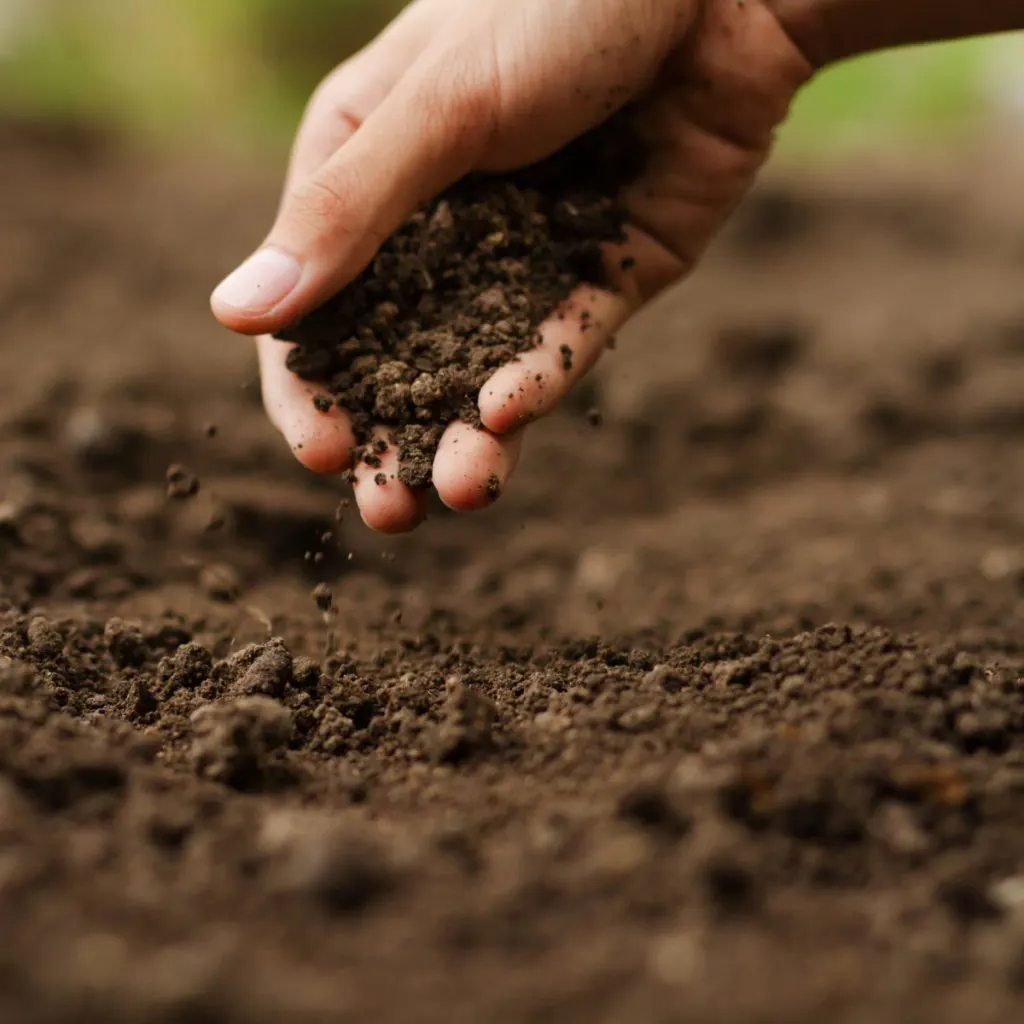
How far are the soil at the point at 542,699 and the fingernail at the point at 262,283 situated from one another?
1.15ft

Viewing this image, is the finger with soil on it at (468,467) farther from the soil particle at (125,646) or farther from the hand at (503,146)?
the soil particle at (125,646)

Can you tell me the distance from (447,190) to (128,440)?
1.15 metres

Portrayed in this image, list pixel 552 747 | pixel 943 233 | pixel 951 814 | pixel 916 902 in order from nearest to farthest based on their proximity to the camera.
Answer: pixel 916 902 → pixel 951 814 → pixel 552 747 → pixel 943 233

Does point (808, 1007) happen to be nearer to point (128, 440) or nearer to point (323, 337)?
point (323, 337)

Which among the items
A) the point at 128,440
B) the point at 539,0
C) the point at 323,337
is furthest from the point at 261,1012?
the point at 128,440

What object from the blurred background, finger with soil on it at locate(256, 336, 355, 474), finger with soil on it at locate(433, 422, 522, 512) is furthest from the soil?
the blurred background

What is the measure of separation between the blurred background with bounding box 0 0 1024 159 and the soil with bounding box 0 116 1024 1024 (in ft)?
7.07

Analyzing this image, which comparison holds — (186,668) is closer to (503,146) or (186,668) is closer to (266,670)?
(266,670)

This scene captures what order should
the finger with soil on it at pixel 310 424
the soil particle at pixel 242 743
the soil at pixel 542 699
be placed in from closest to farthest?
1. the soil at pixel 542 699
2. the soil particle at pixel 242 743
3. the finger with soil on it at pixel 310 424

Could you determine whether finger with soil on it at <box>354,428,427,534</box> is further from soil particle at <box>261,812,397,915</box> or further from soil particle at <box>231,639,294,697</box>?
soil particle at <box>261,812,397,915</box>

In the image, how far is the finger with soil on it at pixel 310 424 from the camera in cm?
165

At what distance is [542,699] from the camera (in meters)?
1.57

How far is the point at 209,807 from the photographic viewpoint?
4.09ft

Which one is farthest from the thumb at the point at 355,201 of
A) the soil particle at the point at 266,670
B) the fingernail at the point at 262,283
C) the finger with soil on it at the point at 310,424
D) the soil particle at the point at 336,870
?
the soil particle at the point at 336,870
